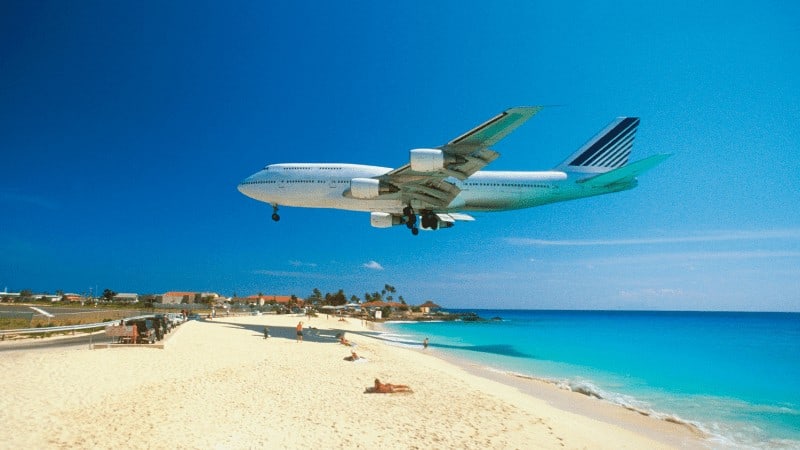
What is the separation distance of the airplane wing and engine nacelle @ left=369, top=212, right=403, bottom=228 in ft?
12.4

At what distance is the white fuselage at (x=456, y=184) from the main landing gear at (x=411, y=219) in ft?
1.82

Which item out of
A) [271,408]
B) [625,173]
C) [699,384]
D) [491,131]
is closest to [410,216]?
[491,131]

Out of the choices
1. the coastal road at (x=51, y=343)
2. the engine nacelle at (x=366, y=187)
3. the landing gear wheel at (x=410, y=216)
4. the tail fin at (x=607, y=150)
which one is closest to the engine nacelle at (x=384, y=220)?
the landing gear wheel at (x=410, y=216)

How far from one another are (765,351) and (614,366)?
103 ft

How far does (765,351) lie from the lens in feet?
172

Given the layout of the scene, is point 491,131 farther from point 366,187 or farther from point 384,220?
point 384,220

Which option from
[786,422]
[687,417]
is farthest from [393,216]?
[786,422]

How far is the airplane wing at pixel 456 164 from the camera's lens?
1792cm

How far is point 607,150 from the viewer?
2947 centimetres

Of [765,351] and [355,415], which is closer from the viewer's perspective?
[355,415]

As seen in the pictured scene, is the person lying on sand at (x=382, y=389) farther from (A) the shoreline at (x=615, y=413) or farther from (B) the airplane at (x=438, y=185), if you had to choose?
(B) the airplane at (x=438, y=185)

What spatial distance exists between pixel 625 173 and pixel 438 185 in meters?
9.78

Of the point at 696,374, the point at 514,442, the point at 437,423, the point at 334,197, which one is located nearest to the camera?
the point at 514,442

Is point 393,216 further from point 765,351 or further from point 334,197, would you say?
point 765,351
